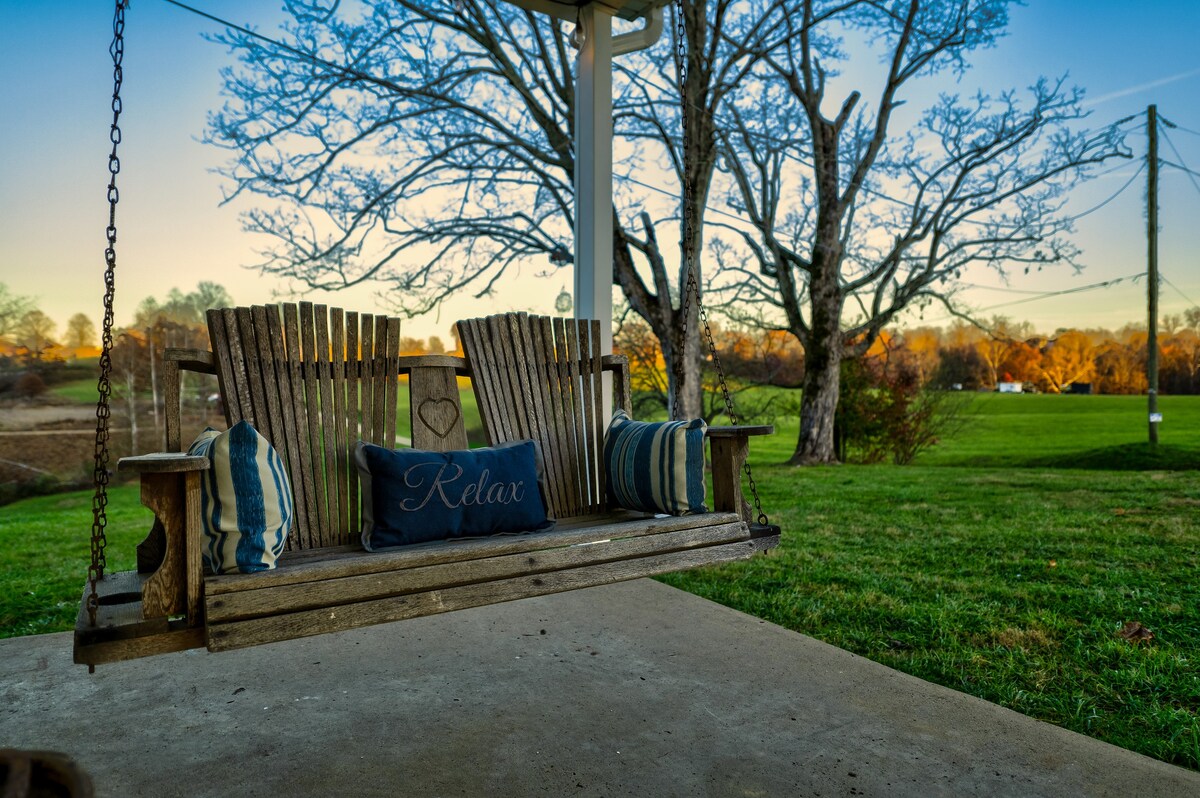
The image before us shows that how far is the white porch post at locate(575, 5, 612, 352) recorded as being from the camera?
128 inches

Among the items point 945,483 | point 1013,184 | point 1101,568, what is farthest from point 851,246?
point 1101,568

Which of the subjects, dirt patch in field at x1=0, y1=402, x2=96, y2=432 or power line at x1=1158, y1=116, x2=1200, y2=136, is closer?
dirt patch in field at x1=0, y1=402, x2=96, y2=432

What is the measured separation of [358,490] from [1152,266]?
6.53m

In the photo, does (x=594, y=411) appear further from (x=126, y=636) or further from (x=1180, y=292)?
(x=1180, y=292)

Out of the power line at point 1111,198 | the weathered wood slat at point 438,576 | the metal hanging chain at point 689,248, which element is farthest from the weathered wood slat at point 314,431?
the power line at point 1111,198

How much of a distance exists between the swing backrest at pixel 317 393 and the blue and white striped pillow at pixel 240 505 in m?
0.43

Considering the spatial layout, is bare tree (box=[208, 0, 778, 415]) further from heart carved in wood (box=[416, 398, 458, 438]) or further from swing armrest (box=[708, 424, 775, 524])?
swing armrest (box=[708, 424, 775, 524])

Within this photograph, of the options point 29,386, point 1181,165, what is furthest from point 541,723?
point 1181,165

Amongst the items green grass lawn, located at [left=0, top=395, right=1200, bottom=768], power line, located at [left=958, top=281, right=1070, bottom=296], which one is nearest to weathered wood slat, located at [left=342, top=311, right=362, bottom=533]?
green grass lawn, located at [left=0, top=395, right=1200, bottom=768]

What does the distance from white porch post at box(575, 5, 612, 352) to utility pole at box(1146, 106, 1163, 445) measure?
5.25m

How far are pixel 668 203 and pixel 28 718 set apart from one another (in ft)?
22.4

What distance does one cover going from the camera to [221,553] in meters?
1.71

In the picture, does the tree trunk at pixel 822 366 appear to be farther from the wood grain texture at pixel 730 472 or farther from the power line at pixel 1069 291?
the wood grain texture at pixel 730 472

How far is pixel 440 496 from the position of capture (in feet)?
7.40
